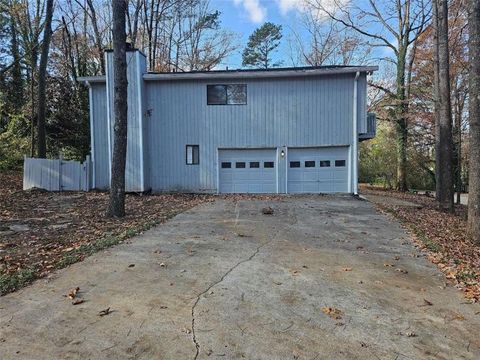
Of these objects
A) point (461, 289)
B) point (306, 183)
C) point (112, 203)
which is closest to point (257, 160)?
point (306, 183)

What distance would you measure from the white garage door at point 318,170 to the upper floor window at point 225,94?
10.3 ft

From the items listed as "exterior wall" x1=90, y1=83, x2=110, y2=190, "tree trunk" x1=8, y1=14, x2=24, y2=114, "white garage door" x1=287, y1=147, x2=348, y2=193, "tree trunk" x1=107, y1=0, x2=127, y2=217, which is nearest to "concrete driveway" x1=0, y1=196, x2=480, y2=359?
"tree trunk" x1=107, y1=0, x2=127, y2=217

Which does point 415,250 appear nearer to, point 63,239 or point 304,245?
point 304,245

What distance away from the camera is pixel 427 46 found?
23.4 m

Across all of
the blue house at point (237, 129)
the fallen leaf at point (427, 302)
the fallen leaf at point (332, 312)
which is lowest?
the fallen leaf at point (427, 302)

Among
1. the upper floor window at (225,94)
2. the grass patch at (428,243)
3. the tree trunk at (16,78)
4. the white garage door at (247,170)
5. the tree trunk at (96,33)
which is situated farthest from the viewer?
the tree trunk at (96,33)

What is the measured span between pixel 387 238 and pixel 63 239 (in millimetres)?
6531

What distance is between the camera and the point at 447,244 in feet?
26.2

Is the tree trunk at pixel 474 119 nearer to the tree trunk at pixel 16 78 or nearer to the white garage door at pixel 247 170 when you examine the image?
the white garage door at pixel 247 170

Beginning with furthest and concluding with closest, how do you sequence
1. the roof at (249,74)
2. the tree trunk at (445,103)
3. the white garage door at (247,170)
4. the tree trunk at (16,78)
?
the tree trunk at (16,78) < the white garage door at (247,170) < the roof at (249,74) < the tree trunk at (445,103)

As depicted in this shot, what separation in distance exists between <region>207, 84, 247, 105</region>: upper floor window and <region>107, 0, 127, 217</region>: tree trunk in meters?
7.06

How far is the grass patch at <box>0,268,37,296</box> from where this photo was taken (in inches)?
184

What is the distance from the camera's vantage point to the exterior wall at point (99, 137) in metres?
17.0

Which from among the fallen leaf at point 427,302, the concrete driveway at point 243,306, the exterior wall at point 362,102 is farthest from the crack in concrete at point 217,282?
the exterior wall at point 362,102
